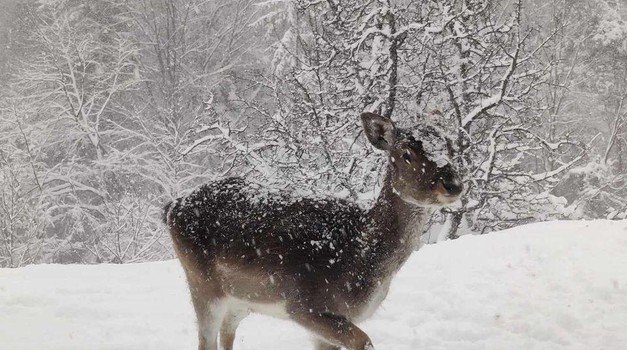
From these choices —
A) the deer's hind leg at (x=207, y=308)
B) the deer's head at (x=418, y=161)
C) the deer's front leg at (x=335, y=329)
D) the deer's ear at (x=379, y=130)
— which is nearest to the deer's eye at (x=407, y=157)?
the deer's head at (x=418, y=161)

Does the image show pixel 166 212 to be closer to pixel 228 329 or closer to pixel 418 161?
pixel 228 329

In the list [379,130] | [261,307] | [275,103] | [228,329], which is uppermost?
[379,130]

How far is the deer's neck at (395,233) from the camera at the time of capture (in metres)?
4.21

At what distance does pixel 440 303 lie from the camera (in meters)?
6.64

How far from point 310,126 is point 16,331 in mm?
8696

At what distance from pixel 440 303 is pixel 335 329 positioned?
9.75 ft

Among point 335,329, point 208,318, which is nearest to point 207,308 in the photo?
point 208,318

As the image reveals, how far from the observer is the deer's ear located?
417 centimetres

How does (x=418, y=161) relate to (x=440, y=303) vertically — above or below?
above

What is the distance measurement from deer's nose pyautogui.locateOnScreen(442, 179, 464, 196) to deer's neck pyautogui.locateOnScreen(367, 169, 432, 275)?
1.36ft

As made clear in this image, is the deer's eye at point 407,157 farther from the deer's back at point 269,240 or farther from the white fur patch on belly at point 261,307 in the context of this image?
the white fur patch on belly at point 261,307

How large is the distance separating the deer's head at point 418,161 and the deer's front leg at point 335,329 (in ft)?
2.91

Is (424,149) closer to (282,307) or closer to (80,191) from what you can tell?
(282,307)

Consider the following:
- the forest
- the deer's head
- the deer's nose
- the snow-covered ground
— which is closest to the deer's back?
the deer's head
